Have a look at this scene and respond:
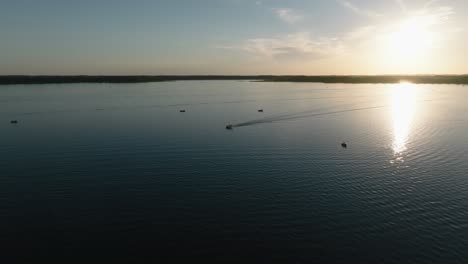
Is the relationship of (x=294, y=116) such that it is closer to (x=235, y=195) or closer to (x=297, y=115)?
(x=297, y=115)

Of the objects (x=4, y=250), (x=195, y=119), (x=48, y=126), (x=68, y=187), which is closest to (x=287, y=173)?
(x=68, y=187)

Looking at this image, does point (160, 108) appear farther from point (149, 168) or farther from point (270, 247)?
point (270, 247)

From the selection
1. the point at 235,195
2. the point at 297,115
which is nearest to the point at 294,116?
the point at 297,115

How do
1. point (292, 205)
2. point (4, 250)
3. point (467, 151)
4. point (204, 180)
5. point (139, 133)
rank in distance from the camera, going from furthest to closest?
point (139, 133) → point (467, 151) → point (204, 180) → point (292, 205) → point (4, 250)

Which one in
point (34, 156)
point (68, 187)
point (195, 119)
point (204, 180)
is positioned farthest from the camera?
point (195, 119)

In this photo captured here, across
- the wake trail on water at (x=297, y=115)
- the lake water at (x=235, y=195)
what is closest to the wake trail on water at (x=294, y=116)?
the wake trail on water at (x=297, y=115)

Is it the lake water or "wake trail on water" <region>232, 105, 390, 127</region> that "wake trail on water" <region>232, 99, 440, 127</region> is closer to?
"wake trail on water" <region>232, 105, 390, 127</region>

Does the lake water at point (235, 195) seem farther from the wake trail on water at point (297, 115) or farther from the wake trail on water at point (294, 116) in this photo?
the wake trail on water at point (297, 115)

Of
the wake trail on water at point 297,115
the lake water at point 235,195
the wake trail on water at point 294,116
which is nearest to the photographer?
the lake water at point 235,195

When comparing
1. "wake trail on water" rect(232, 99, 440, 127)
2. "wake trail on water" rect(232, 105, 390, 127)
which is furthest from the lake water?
"wake trail on water" rect(232, 99, 440, 127)
